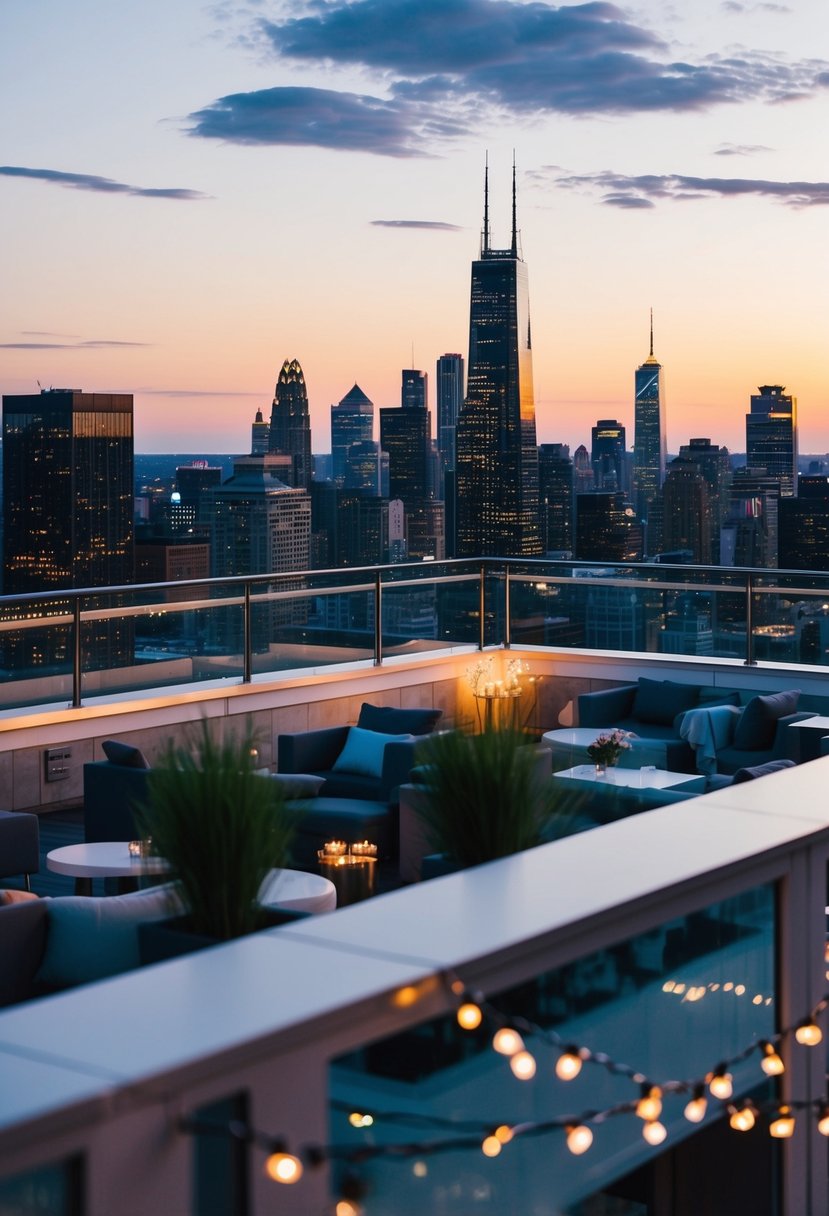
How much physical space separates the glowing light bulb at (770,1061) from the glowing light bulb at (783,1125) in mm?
69

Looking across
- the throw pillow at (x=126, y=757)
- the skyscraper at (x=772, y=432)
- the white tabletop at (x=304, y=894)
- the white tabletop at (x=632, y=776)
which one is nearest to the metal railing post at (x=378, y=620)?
the white tabletop at (x=632, y=776)

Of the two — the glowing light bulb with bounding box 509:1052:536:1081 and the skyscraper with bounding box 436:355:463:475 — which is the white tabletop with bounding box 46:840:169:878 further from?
the skyscraper with bounding box 436:355:463:475

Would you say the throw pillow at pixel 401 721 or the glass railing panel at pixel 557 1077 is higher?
the glass railing panel at pixel 557 1077

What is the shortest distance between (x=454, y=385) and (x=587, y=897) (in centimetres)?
3439

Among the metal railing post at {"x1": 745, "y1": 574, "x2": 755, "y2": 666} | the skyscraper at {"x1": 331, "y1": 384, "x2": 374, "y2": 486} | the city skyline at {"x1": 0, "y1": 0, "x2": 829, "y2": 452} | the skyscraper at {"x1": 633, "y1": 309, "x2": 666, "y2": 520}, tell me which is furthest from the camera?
the skyscraper at {"x1": 331, "y1": 384, "x2": 374, "y2": 486}

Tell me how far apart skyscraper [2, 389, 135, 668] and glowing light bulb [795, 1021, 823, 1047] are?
10944 mm

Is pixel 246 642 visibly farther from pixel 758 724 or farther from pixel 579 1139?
pixel 579 1139

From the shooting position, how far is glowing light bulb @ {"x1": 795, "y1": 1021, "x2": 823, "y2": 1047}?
2816mm

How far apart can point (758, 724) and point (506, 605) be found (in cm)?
314

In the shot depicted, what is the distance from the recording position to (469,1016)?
212 cm

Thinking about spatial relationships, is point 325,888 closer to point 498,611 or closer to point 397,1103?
point 397,1103

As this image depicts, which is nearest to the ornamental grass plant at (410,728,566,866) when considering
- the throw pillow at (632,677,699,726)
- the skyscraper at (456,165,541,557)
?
the throw pillow at (632,677,699,726)

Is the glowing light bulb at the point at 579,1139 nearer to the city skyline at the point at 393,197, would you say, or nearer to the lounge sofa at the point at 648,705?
the lounge sofa at the point at 648,705

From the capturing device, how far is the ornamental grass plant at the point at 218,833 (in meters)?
2.66
